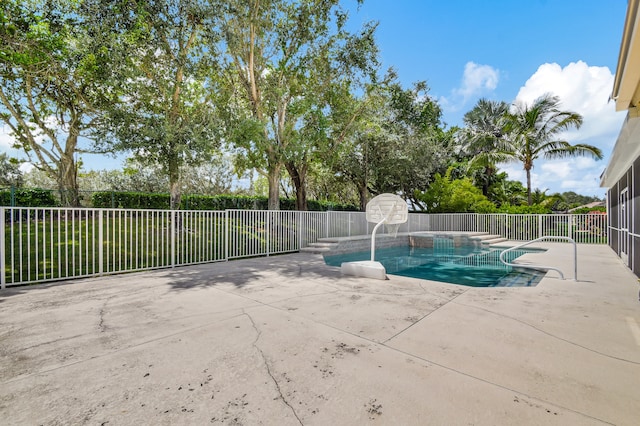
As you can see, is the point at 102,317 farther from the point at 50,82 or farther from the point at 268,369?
the point at 50,82

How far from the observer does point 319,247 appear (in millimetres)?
10383

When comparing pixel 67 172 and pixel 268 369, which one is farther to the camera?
pixel 67 172

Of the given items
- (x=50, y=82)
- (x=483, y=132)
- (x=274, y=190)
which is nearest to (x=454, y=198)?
(x=483, y=132)

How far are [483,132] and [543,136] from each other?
340 centimetres

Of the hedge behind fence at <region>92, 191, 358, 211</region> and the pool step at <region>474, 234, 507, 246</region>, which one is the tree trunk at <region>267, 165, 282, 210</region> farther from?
the pool step at <region>474, 234, 507, 246</region>

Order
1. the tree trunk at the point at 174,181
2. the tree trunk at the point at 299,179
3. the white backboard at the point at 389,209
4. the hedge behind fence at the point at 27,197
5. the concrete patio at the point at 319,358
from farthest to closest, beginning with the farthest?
the tree trunk at the point at 299,179 < the hedge behind fence at the point at 27,197 < the tree trunk at the point at 174,181 < the white backboard at the point at 389,209 < the concrete patio at the point at 319,358

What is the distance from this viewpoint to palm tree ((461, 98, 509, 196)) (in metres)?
18.1

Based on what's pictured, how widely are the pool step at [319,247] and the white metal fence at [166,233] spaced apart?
0.27m

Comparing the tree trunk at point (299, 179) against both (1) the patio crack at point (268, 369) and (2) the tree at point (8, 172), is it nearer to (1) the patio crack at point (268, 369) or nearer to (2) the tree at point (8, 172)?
(1) the patio crack at point (268, 369)

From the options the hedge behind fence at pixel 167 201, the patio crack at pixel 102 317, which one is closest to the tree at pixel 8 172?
the hedge behind fence at pixel 167 201

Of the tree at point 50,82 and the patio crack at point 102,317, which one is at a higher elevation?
the tree at point 50,82

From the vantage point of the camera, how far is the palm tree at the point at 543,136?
50.9 feet

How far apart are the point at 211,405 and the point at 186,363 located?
0.64 metres

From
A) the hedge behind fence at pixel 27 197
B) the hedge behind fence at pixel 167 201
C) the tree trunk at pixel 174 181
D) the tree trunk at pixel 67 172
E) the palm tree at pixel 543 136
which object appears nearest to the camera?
the tree trunk at pixel 174 181
